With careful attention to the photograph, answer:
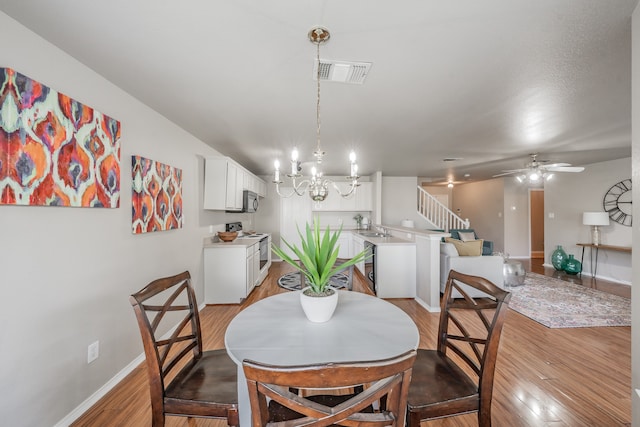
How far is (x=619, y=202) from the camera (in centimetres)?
485

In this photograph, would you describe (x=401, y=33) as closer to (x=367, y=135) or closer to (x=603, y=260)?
(x=367, y=135)

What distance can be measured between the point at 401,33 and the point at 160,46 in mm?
1440

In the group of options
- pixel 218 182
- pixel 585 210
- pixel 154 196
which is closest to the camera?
pixel 154 196

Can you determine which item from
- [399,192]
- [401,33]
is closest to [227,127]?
[401,33]

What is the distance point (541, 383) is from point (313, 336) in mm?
2096

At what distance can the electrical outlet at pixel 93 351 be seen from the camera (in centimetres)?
177

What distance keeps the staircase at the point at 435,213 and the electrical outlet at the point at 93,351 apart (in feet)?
22.4

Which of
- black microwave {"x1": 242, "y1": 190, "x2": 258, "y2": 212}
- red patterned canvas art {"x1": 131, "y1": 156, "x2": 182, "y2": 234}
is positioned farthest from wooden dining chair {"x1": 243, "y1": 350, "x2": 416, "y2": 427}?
black microwave {"x1": 242, "y1": 190, "x2": 258, "y2": 212}

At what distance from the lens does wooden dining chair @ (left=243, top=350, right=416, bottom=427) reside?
62 centimetres

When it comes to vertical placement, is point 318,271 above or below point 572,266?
above

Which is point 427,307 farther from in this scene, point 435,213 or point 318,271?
point 435,213

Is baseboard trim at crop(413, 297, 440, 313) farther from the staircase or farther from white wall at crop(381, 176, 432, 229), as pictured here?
the staircase

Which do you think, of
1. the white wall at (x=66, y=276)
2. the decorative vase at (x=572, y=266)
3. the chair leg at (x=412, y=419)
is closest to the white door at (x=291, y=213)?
the white wall at (x=66, y=276)

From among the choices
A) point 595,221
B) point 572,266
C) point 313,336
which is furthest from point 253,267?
point 595,221
